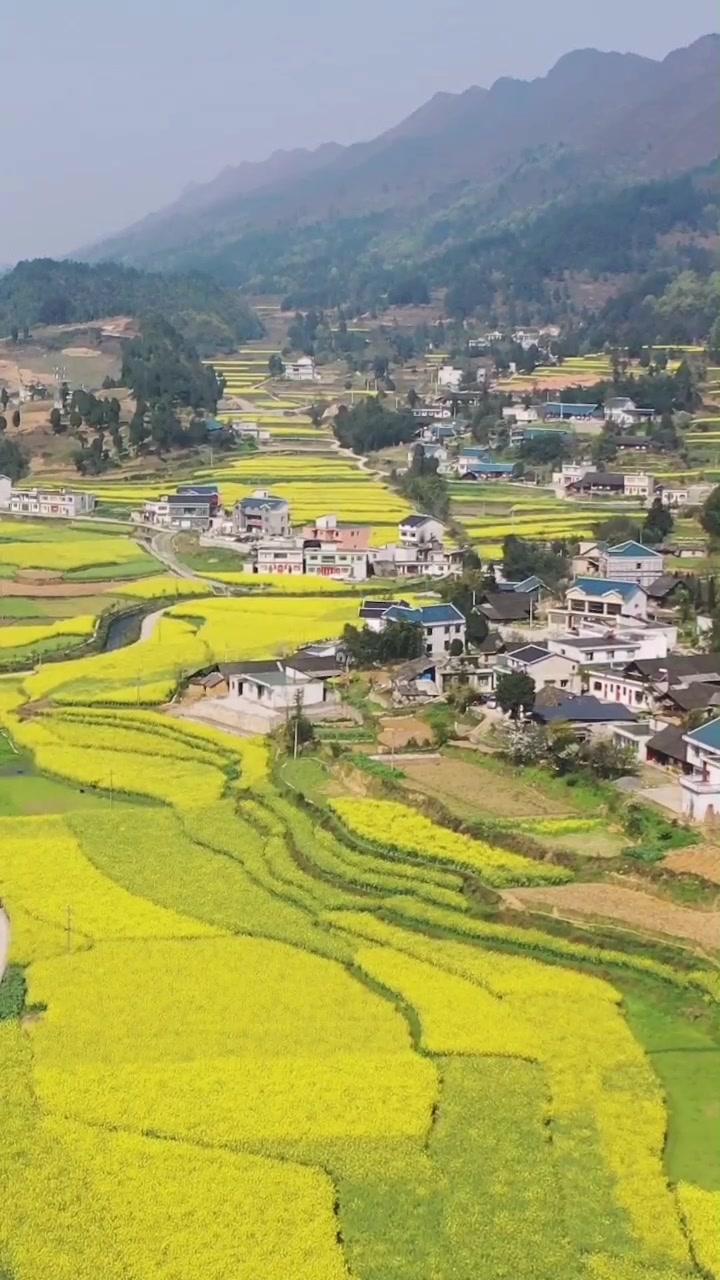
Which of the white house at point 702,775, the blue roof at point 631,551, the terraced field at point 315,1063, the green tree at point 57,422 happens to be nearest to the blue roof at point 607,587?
the blue roof at point 631,551

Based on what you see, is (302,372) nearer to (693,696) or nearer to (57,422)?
(57,422)

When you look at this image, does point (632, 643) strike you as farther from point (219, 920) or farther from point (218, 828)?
point (219, 920)

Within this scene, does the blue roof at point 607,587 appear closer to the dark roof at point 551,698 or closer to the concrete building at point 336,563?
the dark roof at point 551,698

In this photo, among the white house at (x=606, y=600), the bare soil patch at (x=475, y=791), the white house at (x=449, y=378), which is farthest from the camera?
the white house at (x=449, y=378)

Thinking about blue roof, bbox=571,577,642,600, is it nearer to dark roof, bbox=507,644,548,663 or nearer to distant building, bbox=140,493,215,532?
dark roof, bbox=507,644,548,663

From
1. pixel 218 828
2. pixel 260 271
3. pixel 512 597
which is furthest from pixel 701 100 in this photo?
pixel 218 828

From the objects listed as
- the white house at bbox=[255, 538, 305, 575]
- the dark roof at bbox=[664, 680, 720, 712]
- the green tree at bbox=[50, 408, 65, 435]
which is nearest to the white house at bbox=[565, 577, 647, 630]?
the dark roof at bbox=[664, 680, 720, 712]
